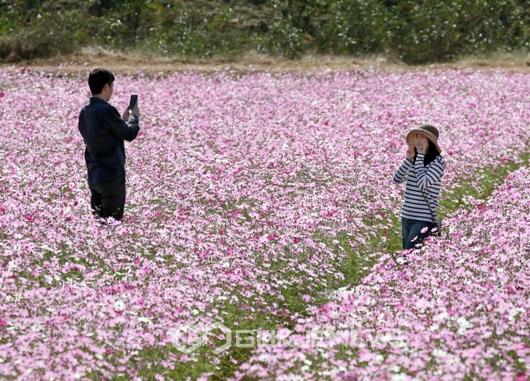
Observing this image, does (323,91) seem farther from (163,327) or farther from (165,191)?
(163,327)

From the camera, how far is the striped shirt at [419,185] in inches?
437

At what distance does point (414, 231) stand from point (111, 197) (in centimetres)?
358

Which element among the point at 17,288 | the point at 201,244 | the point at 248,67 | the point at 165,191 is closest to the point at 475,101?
the point at 248,67

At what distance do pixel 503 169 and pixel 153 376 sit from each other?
12580mm

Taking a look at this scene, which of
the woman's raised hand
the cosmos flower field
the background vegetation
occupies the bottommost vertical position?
the cosmos flower field

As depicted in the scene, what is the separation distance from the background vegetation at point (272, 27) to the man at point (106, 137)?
26.9 meters

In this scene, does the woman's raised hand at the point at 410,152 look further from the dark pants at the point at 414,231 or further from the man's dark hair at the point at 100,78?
the man's dark hair at the point at 100,78

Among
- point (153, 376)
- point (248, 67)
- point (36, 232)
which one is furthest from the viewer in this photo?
point (248, 67)

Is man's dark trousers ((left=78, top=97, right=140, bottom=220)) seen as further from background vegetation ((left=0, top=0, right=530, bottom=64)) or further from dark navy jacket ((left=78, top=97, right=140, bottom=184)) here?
background vegetation ((left=0, top=0, right=530, bottom=64))

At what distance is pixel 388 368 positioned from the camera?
269 inches

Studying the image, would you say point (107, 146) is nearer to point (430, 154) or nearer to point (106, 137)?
point (106, 137)

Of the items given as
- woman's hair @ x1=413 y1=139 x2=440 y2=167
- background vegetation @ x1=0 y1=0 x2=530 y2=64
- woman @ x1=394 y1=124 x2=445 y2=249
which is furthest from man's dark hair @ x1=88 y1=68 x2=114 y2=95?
background vegetation @ x1=0 y1=0 x2=530 y2=64

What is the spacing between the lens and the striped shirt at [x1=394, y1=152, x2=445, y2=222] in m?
11.1

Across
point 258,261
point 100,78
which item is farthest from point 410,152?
point 100,78
